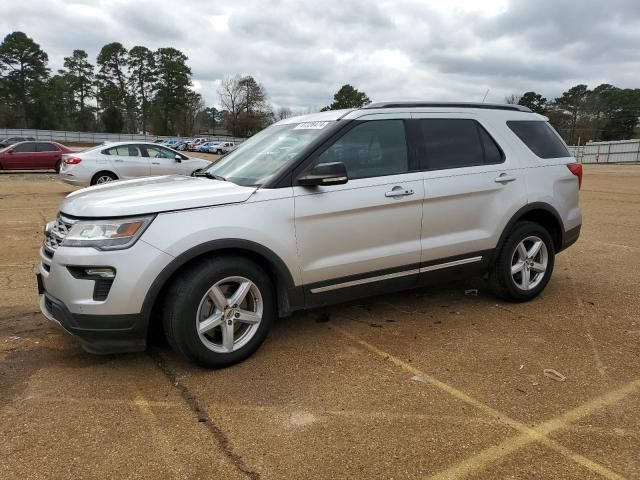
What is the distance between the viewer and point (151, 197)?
11.4 ft

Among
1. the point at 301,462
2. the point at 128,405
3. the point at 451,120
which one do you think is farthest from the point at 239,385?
the point at 451,120

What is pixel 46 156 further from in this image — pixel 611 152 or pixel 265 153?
pixel 611 152

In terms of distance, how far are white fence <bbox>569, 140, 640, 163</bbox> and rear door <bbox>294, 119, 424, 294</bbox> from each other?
158ft

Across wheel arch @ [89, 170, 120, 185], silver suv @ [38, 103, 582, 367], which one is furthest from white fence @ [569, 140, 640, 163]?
silver suv @ [38, 103, 582, 367]

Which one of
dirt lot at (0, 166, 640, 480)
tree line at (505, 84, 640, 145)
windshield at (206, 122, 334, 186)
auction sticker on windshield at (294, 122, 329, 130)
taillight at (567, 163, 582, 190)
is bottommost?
dirt lot at (0, 166, 640, 480)

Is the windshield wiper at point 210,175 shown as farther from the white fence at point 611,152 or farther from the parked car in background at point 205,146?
the parked car in background at point 205,146

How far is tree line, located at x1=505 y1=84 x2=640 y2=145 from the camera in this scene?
80.7 m

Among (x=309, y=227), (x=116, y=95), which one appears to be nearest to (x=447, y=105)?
(x=309, y=227)

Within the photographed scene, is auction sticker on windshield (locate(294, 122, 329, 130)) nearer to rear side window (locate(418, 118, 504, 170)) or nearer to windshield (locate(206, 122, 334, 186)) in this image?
windshield (locate(206, 122, 334, 186))

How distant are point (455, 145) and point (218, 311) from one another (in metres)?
2.55

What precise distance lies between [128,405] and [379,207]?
2.26 meters

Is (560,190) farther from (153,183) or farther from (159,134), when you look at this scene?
(159,134)

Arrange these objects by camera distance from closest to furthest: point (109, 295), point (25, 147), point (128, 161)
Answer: point (109, 295), point (128, 161), point (25, 147)

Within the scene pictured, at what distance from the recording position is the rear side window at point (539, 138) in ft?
16.5
